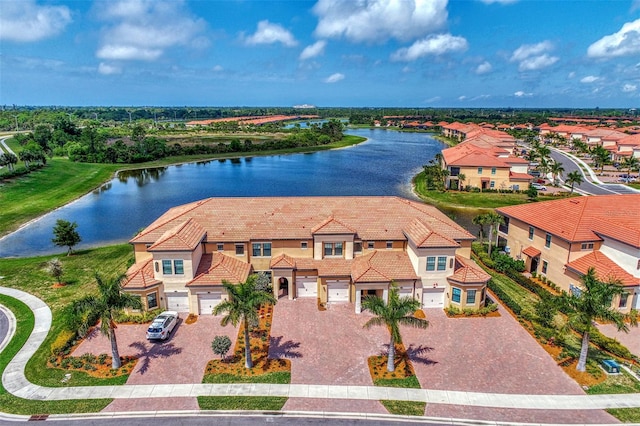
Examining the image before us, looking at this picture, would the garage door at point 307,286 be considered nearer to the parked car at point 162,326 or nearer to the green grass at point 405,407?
the parked car at point 162,326

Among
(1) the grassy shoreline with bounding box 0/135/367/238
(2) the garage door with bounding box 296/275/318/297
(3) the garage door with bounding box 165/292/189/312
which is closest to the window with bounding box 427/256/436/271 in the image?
(2) the garage door with bounding box 296/275/318/297

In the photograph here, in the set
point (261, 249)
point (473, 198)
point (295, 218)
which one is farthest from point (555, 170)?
point (261, 249)

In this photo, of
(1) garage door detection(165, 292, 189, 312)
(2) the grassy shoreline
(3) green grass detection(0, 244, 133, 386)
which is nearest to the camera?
(3) green grass detection(0, 244, 133, 386)

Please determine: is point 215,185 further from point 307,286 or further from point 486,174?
point 307,286

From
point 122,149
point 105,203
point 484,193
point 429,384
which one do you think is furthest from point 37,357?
Result: point 122,149

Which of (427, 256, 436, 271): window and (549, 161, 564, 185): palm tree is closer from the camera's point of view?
(427, 256, 436, 271): window

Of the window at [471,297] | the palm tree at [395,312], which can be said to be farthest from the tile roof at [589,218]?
the palm tree at [395,312]

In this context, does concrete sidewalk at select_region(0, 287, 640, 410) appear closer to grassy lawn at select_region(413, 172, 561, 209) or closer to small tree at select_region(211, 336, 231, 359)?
small tree at select_region(211, 336, 231, 359)
